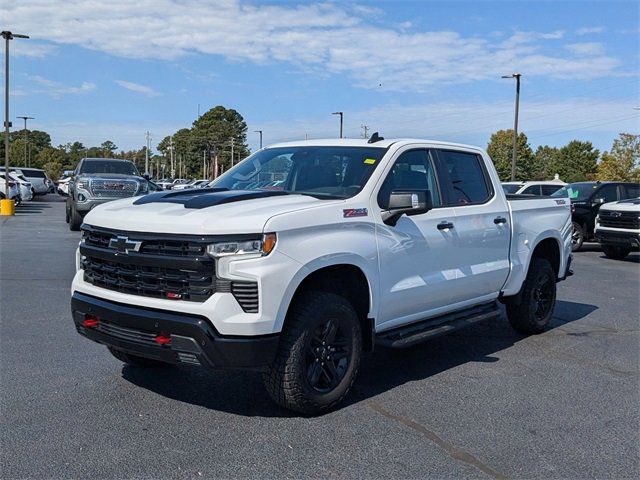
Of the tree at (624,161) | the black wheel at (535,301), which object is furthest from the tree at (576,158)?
the black wheel at (535,301)

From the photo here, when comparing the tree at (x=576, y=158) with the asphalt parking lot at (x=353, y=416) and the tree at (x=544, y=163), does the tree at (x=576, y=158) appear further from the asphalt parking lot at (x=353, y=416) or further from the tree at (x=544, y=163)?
the asphalt parking lot at (x=353, y=416)

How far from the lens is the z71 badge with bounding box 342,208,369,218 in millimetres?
→ 4638

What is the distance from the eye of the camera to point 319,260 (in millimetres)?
4367

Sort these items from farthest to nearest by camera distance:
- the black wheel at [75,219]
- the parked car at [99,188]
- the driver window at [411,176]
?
the black wheel at [75,219] < the parked car at [99,188] < the driver window at [411,176]

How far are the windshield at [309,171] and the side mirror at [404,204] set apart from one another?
11.5 inches

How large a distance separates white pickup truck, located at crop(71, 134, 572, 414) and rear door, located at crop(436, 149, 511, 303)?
18mm

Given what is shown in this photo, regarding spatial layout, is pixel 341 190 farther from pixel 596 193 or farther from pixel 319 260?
pixel 596 193

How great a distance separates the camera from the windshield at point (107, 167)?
17.2m

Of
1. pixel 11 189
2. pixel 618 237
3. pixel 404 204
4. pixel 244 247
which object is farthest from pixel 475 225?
pixel 11 189

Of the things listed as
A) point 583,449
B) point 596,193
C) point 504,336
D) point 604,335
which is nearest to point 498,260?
point 504,336

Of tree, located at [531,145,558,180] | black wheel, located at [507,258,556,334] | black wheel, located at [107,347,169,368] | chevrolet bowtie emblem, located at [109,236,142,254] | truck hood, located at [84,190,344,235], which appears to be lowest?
black wheel, located at [107,347,169,368]

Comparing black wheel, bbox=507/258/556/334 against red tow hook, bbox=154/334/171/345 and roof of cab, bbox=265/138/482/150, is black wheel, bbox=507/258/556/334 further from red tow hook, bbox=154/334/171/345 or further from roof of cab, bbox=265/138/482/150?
red tow hook, bbox=154/334/171/345

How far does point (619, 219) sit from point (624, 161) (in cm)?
4995

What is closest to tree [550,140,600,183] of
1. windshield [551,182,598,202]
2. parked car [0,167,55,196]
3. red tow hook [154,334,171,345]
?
parked car [0,167,55,196]
